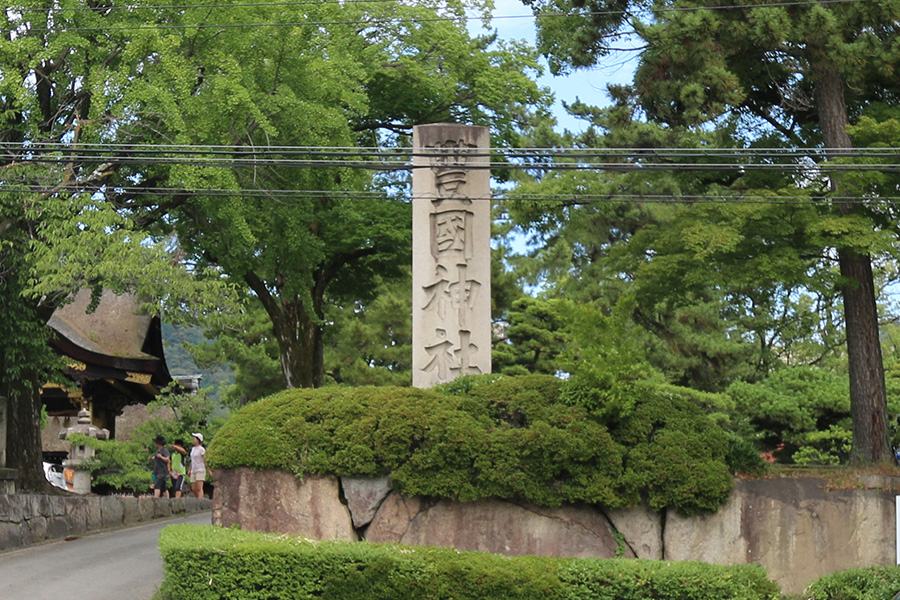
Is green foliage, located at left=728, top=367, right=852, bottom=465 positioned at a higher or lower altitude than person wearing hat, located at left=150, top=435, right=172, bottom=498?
higher

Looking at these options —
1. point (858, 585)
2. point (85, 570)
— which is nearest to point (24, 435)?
point (85, 570)

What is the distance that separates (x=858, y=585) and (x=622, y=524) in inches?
102

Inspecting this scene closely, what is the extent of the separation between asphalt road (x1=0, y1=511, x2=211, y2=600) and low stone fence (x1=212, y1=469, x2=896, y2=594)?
234 cm

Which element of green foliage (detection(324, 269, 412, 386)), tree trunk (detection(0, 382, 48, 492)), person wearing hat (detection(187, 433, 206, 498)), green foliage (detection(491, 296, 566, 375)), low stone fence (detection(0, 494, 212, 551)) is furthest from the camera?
green foliage (detection(324, 269, 412, 386))

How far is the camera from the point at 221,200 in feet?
70.2

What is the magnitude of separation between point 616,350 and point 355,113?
15800 mm

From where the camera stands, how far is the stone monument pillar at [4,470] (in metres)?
19.5

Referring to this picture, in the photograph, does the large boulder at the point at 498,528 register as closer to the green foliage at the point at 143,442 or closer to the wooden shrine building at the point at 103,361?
the green foliage at the point at 143,442

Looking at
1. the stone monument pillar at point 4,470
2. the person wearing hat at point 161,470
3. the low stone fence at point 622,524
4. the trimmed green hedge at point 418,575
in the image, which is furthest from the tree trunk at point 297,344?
the trimmed green hedge at point 418,575

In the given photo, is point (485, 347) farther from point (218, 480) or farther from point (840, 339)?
point (840, 339)

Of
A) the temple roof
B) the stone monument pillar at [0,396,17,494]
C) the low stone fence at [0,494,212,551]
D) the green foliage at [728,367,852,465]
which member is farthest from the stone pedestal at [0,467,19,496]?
the green foliage at [728,367,852,465]

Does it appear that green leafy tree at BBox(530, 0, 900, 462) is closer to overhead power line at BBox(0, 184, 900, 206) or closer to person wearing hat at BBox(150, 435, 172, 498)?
overhead power line at BBox(0, 184, 900, 206)

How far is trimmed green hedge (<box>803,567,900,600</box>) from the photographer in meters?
11.9

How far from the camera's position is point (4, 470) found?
1941 cm
